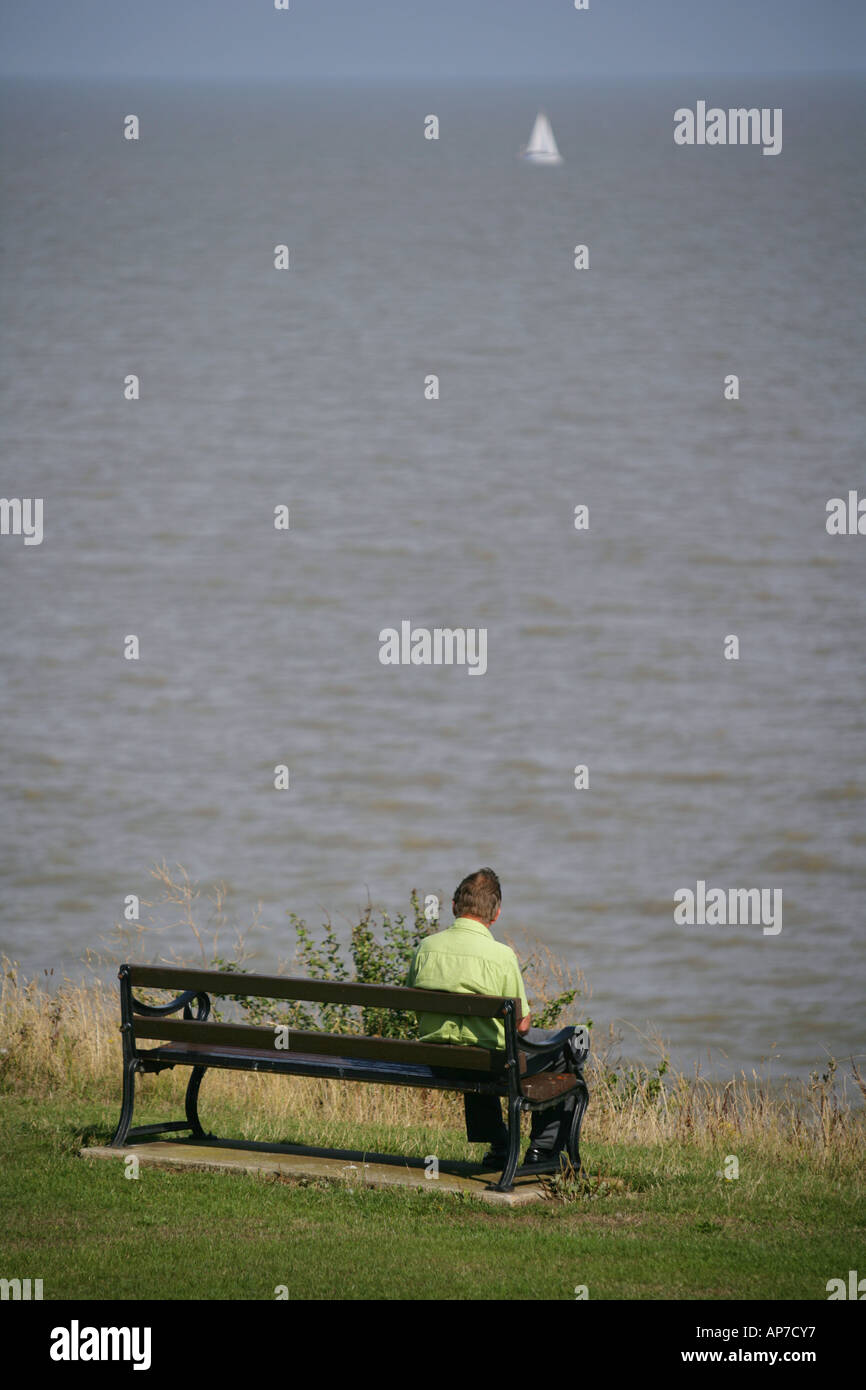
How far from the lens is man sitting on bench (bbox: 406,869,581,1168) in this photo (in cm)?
733

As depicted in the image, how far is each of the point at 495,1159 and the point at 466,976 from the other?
2.51 feet

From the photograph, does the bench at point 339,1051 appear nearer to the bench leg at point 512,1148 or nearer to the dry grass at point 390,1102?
the bench leg at point 512,1148

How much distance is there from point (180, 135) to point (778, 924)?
77499mm

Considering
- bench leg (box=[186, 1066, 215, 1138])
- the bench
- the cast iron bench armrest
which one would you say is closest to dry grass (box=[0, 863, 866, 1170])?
bench leg (box=[186, 1066, 215, 1138])

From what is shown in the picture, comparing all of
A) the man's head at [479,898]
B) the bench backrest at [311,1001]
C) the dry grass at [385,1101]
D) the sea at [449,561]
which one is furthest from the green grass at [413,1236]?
→ the sea at [449,561]

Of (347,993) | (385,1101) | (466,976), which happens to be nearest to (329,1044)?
(347,993)

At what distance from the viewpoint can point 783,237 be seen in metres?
70.0

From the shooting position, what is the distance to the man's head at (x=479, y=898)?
7465 millimetres

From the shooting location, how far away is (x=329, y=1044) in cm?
743

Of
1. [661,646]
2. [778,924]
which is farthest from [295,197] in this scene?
[778,924]

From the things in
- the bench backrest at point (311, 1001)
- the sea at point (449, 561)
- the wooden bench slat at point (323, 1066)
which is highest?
the sea at point (449, 561)

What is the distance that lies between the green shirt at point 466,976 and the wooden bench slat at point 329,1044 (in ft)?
0.33

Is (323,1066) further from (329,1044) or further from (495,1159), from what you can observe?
(495,1159)

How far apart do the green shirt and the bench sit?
0.11m
